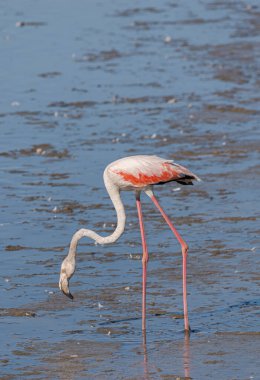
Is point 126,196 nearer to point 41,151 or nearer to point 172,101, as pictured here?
point 41,151

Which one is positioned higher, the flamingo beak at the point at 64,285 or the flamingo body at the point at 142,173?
the flamingo body at the point at 142,173

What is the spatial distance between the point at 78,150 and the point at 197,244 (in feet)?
12.2

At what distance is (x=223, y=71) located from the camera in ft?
59.7

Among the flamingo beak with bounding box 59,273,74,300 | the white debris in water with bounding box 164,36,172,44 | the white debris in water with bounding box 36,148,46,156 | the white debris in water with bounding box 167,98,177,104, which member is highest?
the flamingo beak with bounding box 59,273,74,300

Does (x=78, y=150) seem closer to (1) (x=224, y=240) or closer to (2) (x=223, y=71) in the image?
(1) (x=224, y=240)

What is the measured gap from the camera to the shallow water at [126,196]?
26.6 feet

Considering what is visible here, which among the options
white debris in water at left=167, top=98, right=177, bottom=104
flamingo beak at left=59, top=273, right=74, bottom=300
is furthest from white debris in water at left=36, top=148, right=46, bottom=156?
flamingo beak at left=59, top=273, right=74, bottom=300

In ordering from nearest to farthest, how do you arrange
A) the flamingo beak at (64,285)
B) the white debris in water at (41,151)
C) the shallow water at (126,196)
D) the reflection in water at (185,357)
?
the reflection in water at (185,357) < the shallow water at (126,196) < the flamingo beak at (64,285) < the white debris in water at (41,151)

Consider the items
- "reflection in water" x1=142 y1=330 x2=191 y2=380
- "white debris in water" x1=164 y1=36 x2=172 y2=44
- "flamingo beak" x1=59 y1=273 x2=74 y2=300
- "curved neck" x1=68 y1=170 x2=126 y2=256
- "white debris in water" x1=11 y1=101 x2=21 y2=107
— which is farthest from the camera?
"white debris in water" x1=164 y1=36 x2=172 y2=44

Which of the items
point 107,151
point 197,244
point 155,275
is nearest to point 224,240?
point 197,244

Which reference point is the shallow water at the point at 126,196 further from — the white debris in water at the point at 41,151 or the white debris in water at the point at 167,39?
the white debris in water at the point at 167,39

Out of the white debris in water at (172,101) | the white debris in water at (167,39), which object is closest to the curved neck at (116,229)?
the white debris in water at (172,101)

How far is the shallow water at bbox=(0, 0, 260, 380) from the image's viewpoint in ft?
26.6

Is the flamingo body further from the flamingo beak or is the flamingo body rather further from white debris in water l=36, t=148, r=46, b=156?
white debris in water l=36, t=148, r=46, b=156
